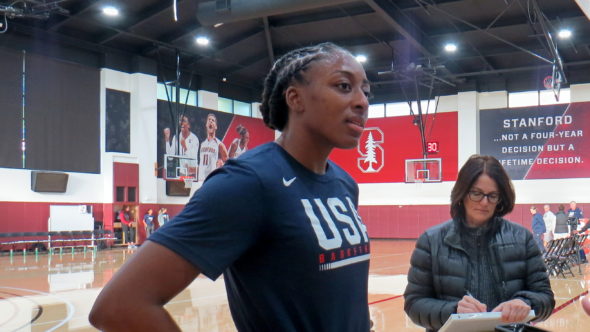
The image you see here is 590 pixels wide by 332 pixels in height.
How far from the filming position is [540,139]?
21.7m

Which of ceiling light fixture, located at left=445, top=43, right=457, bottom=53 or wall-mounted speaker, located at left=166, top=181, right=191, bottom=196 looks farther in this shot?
wall-mounted speaker, located at left=166, top=181, right=191, bottom=196

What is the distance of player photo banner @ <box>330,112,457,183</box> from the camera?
23219 millimetres

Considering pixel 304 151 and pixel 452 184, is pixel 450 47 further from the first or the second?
pixel 304 151

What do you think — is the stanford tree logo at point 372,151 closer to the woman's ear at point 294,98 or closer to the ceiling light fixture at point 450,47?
the ceiling light fixture at point 450,47

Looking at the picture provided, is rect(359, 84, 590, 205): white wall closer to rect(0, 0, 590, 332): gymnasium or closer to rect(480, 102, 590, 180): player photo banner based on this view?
rect(0, 0, 590, 332): gymnasium

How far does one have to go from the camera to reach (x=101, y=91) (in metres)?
→ 19.3

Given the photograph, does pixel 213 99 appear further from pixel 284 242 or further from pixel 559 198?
pixel 284 242

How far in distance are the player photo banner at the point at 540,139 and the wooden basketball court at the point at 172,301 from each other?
9004 mm

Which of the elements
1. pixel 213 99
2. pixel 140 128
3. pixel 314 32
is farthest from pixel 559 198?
pixel 140 128

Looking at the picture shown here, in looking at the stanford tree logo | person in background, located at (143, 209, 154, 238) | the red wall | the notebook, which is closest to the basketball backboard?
the red wall

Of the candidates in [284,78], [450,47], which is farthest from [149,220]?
[284,78]


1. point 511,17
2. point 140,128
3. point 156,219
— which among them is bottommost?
point 156,219

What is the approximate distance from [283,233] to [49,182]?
17.8 m

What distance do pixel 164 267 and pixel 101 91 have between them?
63.2 feet
